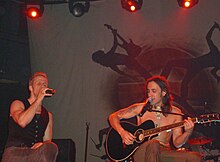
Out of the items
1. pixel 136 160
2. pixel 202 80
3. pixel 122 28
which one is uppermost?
pixel 122 28

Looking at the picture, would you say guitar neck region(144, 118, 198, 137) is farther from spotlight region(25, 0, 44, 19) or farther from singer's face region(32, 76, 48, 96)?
spotlight region(25, 0, 44, 19)

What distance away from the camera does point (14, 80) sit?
7578 millimetres

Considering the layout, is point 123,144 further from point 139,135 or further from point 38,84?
point 38,84

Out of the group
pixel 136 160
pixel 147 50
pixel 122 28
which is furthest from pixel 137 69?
pixel 136 160

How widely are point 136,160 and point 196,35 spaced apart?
3.07m

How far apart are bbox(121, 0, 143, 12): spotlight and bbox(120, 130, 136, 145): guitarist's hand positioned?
2996 mm

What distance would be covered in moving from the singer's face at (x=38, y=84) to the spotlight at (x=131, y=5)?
2.98 metres

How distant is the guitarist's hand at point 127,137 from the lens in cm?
479

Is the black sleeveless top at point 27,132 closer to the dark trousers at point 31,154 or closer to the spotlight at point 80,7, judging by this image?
the dark trousers at point 31,154

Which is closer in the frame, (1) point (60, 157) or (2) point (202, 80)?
(1) point (60, 157)

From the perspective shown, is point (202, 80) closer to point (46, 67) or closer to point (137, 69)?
point (137, 69)

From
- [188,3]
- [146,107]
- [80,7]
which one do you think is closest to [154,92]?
[146,107]

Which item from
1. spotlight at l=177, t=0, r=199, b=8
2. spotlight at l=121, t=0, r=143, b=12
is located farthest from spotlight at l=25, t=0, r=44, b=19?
spotlight at l=177, t=0, r=199, b=8

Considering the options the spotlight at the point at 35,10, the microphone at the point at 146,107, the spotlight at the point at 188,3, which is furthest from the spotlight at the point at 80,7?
the microphone at the point at 146,107
